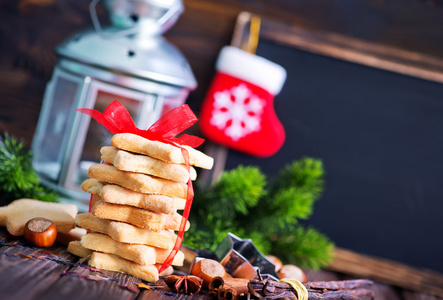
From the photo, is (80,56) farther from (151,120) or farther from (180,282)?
(180,282)

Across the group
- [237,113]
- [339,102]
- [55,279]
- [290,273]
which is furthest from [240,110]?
[55,279]

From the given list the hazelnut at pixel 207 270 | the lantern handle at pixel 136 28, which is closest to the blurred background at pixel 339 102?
the lantern handle at pixel 136 28

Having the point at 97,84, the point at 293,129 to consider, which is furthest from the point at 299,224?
the point at 97,84

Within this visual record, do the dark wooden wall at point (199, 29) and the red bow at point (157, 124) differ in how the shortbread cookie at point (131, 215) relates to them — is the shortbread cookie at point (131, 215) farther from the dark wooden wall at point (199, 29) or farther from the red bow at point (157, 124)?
the dark wooden wall at point (199, 29)

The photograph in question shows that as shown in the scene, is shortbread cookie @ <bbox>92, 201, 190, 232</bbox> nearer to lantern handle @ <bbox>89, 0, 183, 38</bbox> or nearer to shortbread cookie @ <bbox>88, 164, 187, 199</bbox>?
shortbread cookie @ <bbox>88, 164, 187, 199</bbox>

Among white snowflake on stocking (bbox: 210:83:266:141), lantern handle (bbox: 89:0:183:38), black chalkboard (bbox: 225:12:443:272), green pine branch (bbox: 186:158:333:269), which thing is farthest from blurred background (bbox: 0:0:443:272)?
lantern handle (bbox: 89:0:183:38)

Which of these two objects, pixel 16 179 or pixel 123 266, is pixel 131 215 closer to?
pixel 123 266
